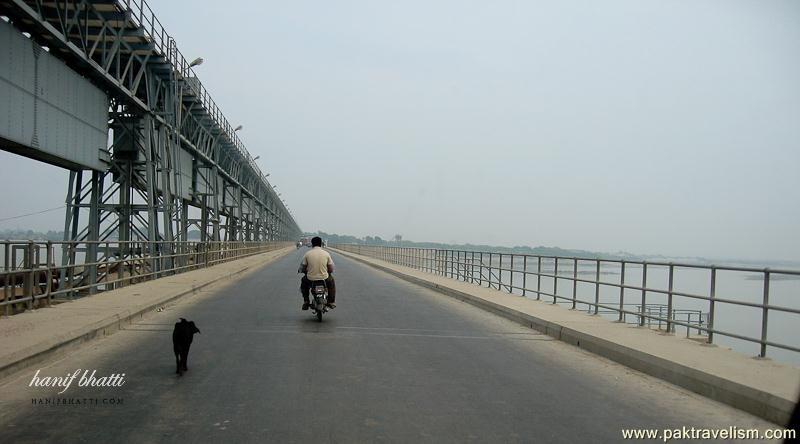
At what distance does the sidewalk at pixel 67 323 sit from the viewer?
319 inches

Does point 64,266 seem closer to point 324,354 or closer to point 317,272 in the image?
point 317,272

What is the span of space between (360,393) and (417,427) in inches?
53.8

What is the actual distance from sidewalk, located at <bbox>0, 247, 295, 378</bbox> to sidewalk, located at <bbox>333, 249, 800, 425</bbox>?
26.6 ft

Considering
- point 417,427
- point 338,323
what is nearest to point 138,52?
point 338,323

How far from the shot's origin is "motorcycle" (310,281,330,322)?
13.0 m

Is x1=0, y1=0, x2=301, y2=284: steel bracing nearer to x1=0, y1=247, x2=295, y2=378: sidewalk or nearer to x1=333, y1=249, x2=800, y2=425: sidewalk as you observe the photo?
x1=0, y1=247, x2=295, y2=378: sidewalk

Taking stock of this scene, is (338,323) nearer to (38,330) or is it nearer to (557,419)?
(38,330)

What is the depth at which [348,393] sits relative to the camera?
22.9 feet

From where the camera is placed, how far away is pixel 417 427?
575 centimetres

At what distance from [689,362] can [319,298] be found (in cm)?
730

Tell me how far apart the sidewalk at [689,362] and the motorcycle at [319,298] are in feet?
14.2

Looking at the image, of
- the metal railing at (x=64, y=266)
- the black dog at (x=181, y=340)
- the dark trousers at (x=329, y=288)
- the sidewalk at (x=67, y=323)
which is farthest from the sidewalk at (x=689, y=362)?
the metal railing at (x=64, y=266)

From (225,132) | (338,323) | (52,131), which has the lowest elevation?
(338,323)

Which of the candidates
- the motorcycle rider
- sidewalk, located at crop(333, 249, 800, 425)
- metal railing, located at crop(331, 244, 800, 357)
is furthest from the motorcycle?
metal railing, located at crop(331, 244, 800, 357)
